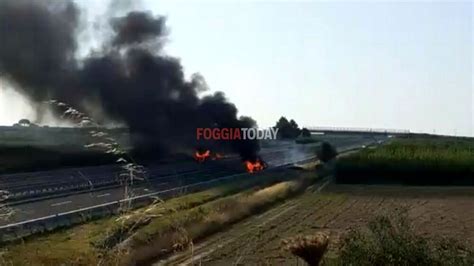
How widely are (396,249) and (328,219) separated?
29.0m

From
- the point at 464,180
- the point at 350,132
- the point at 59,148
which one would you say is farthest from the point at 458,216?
the point at 350,132

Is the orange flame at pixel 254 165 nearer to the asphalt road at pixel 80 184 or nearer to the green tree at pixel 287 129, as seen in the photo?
the asphalt road at pixel 80 184

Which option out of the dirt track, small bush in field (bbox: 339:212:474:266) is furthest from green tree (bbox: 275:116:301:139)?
small bush in field (bbox: 339:212:474:266)

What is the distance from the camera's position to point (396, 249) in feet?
25.0

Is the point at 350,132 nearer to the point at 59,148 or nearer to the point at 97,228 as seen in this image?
the point at 59,148

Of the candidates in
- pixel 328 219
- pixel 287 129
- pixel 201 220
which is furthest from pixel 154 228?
pixel 287 129

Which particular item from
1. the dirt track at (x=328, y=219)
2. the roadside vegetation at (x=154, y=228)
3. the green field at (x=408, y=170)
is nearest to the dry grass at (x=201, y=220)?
the roadside vegetation at (x=154, y=228)

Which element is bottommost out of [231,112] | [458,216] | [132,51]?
[458,216]

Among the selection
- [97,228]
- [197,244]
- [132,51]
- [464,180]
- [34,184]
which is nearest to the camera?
[97,228]

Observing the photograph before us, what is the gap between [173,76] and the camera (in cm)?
7144

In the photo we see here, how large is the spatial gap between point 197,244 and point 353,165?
3850 centimetres

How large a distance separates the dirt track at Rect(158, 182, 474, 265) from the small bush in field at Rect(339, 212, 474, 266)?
12.0ft

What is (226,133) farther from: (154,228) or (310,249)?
(310,249)

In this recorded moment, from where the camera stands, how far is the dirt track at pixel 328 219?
2434cm
